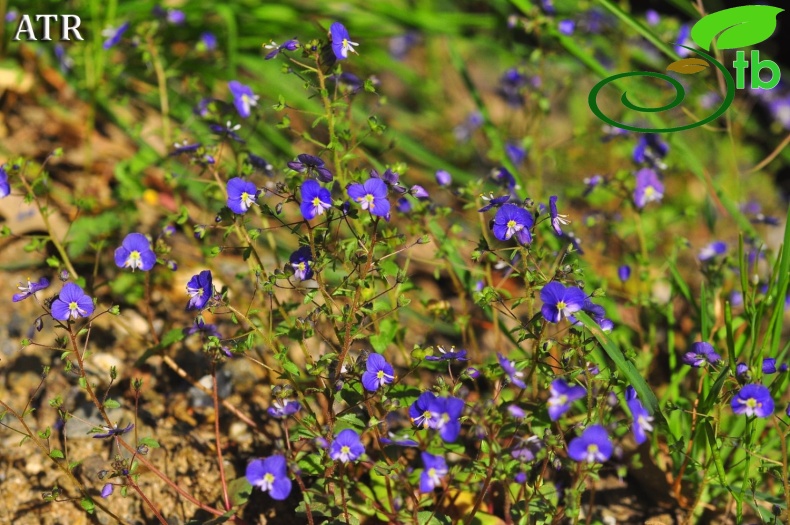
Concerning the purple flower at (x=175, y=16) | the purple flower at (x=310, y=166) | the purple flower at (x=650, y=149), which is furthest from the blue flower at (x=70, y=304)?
the purple flower at (x=650, y=149)

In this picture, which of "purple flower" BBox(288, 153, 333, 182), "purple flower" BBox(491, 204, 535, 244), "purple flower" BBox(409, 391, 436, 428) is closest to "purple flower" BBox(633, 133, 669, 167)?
"purple flower" BBox(491, 204, 535, 244)

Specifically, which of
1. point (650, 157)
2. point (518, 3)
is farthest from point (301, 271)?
point (518, 3)

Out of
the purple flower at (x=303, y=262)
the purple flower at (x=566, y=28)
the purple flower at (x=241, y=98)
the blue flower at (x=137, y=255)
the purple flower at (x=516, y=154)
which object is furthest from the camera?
the purple flower at (x=516, y=154)

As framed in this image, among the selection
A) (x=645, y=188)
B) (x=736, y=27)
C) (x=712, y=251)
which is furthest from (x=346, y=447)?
(x=736, y=27)

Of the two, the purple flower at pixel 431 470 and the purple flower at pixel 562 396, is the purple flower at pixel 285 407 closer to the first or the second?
the purple flower at pixel 431 470

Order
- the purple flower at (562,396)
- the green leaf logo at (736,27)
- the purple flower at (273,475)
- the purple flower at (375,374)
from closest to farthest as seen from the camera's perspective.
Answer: the purple flower at (562,396), the purple flower at (273,475), the purple flower at (375,374), the green leaf logo at (736,27)

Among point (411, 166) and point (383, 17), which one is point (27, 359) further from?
point (383, 17)

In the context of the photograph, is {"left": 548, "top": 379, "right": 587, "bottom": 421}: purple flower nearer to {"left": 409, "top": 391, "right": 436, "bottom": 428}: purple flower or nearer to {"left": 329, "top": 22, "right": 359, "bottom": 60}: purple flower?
{"left": 409, "top": 391, "right": 436, "bottom": 428}: purple flower
